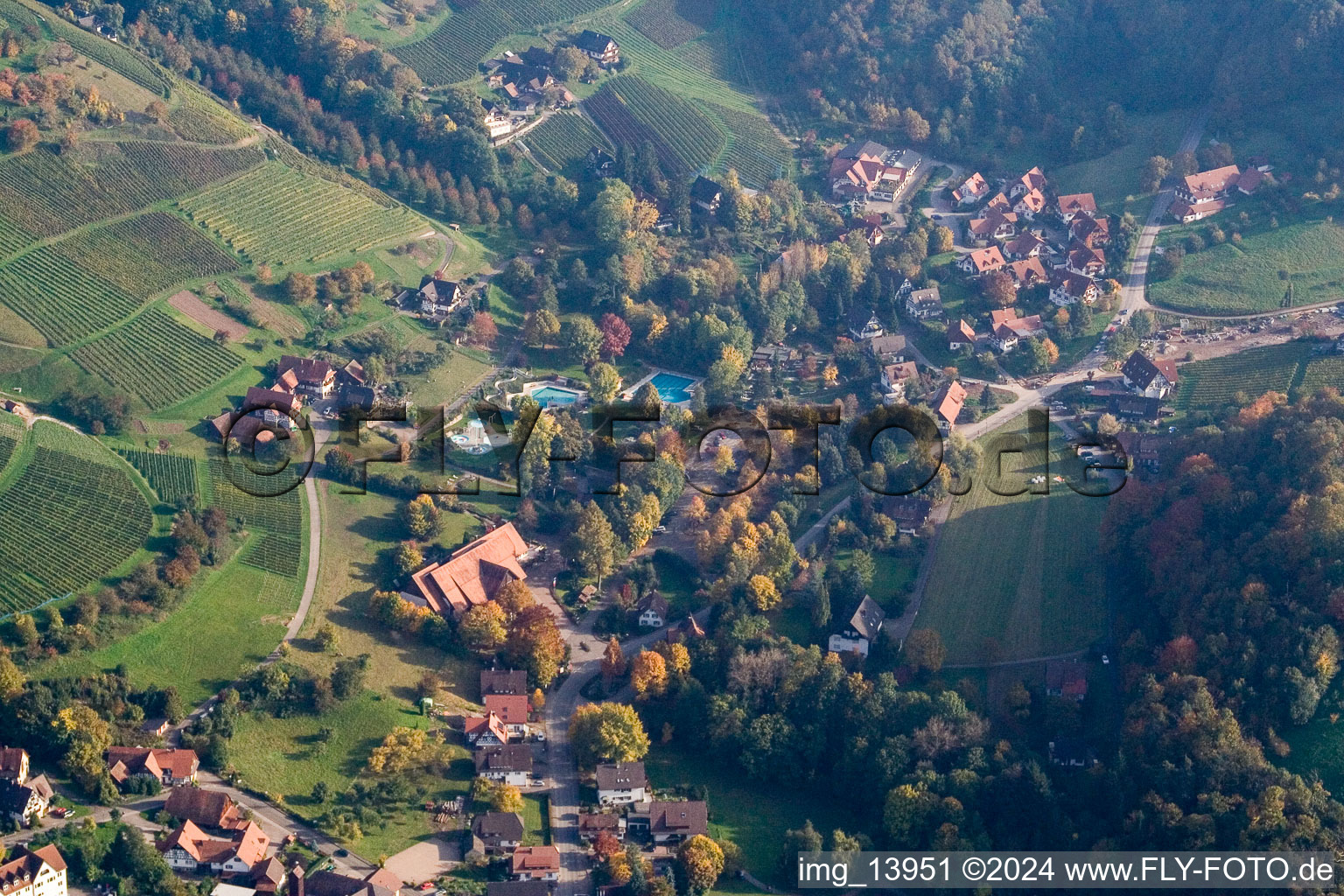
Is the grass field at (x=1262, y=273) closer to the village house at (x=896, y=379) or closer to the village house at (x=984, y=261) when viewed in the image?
the village house at (x=984, y=261)

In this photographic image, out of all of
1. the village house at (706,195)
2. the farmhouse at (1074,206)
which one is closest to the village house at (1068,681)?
the farmhouse at (1074,206)

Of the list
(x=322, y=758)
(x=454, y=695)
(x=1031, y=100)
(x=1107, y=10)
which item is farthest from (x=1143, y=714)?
(x=1107, y=10)

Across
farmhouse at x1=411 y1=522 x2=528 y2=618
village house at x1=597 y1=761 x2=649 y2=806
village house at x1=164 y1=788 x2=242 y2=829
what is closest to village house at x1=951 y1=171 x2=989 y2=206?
farmhouse at x1=411 y1=522 x2=528 y2=618

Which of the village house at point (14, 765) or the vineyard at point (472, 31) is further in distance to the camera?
the vineyard at point (472, 31)

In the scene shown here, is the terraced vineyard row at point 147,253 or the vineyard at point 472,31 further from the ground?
the vineyard at point 472,31

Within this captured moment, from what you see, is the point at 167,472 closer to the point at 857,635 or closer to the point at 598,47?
the point at 857,635

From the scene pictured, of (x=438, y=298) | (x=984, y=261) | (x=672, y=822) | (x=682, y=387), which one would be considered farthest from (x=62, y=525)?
(x=984, y=261)
